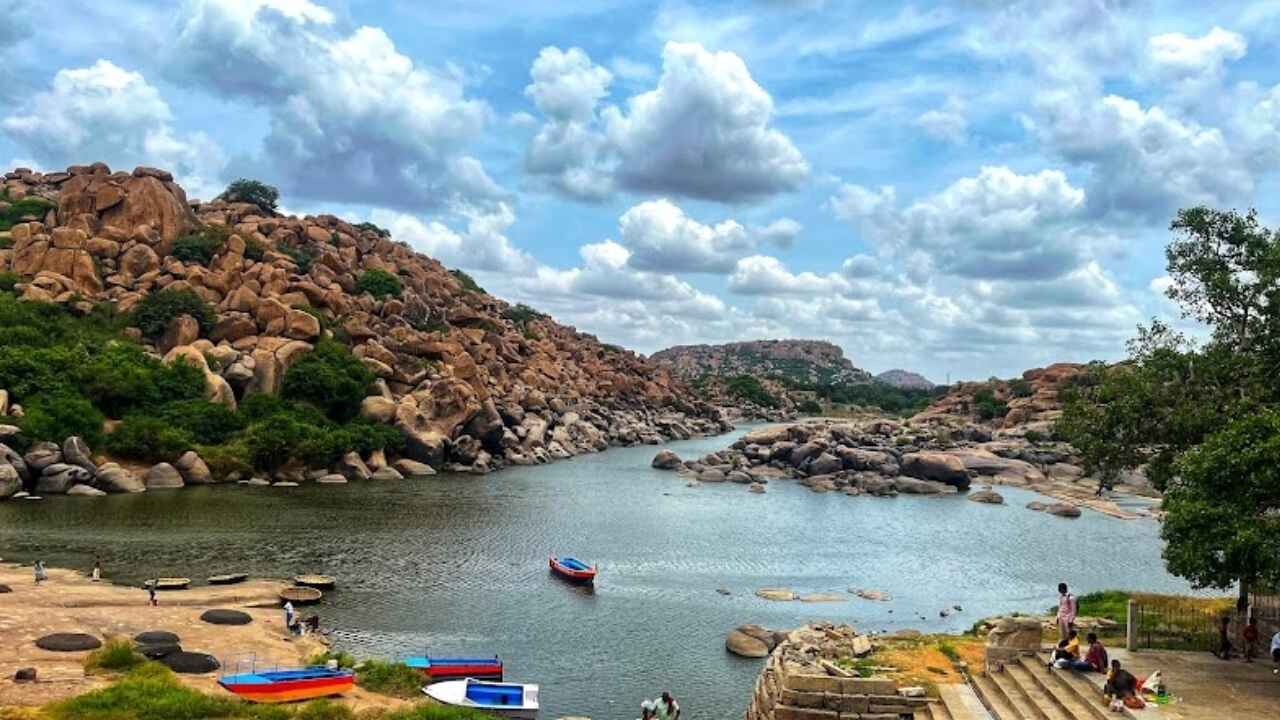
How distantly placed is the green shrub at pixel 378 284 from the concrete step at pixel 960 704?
113 m

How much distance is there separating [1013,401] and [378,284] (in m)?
103

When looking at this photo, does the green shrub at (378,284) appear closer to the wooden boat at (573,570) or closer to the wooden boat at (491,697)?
the wooden boat at (573,570)

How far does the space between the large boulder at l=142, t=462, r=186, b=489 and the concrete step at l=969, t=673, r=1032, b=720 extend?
64.0 m

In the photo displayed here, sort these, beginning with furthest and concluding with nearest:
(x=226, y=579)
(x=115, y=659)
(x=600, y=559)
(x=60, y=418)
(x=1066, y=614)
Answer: (x=60, y=418)
(x=600, y=559)
(x=226, y=579)
(x=115, y=659)
(x=1066, y=614)

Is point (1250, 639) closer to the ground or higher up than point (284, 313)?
closer to the ground

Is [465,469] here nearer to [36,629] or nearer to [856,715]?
[36,629]

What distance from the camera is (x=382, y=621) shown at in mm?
38656

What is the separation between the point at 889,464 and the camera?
95.9 metres

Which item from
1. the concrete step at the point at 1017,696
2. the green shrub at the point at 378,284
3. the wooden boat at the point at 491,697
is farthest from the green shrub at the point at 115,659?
the green shrub at the point at 378,284

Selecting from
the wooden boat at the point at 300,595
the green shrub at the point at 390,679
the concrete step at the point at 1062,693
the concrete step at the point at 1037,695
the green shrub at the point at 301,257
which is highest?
the green shrub at the point at 301,257

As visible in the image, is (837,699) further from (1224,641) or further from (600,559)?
(600,559)

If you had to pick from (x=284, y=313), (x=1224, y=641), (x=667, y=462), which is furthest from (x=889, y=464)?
(x=1224, y=641)

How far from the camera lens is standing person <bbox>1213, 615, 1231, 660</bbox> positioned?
25.4 m

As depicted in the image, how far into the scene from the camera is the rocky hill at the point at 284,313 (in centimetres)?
9050
